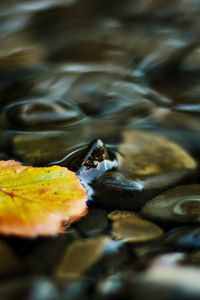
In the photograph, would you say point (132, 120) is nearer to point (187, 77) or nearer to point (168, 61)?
point (187, 77)

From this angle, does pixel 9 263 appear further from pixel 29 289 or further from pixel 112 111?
pixel 112 111

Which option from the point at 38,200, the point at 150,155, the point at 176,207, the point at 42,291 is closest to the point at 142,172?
the point at 150,155

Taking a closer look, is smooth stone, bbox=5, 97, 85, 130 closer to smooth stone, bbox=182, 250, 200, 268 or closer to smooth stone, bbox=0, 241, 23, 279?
smooth stone, bbox=0, 241, 23, 279

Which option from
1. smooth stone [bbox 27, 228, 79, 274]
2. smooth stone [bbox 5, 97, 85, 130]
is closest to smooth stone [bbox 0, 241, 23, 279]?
smooth stone [bbox 27, 228, 79, 274]

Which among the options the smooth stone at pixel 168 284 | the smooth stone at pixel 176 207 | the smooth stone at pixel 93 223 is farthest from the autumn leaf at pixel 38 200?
the smooth stone at pixel 168 284

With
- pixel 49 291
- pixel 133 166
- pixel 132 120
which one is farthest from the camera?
pixel 132 120

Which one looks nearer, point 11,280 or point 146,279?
point 146,279

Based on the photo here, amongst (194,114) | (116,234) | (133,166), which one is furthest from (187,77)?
(116,234)
